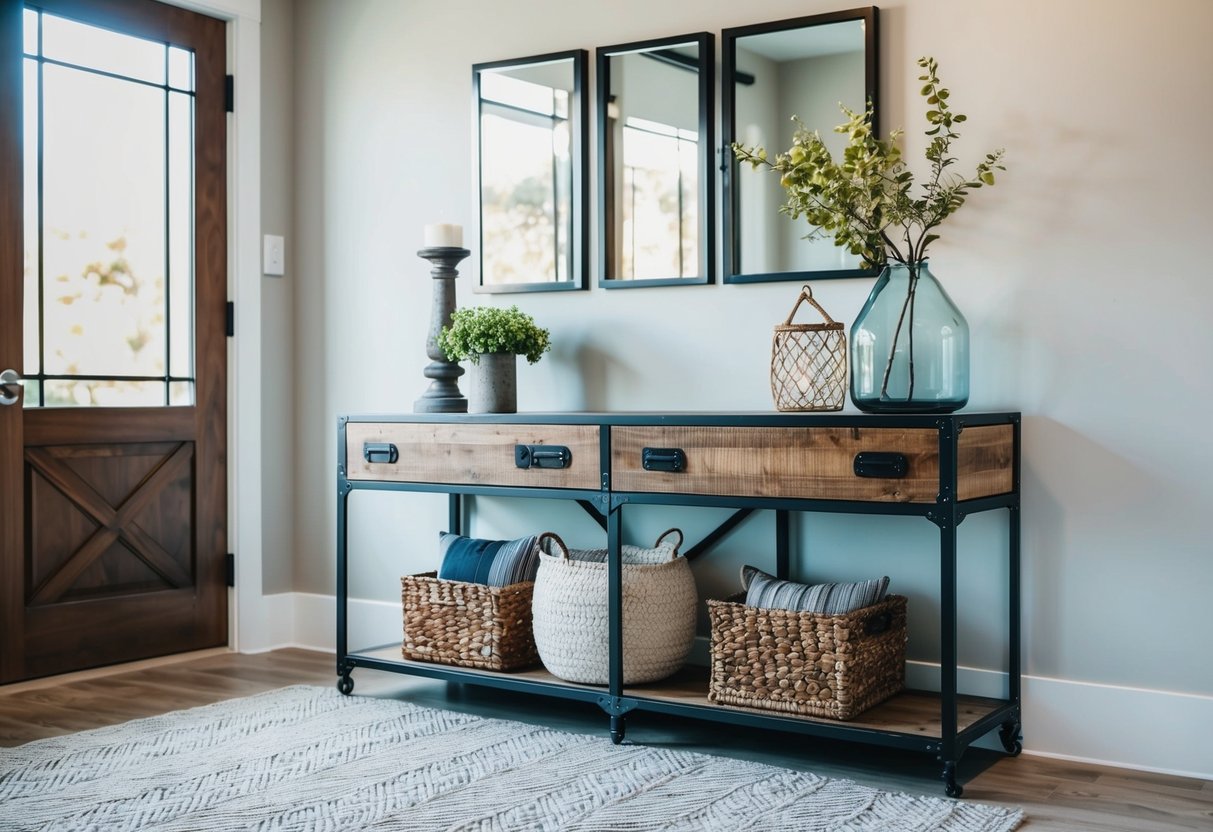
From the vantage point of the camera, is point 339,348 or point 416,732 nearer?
point 416,732

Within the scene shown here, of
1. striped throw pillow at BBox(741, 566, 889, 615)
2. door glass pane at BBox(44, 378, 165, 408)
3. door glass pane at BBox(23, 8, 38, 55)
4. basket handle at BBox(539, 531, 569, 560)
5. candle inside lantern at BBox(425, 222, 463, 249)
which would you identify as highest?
door glass pane at BBox(23, 8, 38, 55)

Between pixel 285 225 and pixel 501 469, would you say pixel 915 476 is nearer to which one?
pixel 501 469

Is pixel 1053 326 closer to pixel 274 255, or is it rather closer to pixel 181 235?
pixel 274 255

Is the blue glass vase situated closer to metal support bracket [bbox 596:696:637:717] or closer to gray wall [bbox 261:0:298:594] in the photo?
metal support bracket [bbox 596:696:637:717]

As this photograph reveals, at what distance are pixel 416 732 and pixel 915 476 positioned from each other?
1.36m

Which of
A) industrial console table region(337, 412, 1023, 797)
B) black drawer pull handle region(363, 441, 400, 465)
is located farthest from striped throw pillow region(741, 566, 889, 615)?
black drawer pull handle region(363, 441, 400, 465)

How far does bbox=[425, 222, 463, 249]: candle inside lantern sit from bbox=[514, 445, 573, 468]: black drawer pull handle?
2.36ft

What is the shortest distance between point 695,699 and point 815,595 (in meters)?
0.37

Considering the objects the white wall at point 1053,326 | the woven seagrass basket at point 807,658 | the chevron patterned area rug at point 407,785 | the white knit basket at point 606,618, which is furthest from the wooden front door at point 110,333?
the woven seagrass basket at point 807,658

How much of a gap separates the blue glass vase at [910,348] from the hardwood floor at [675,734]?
0.79 m

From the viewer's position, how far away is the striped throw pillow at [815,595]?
8.84 feet

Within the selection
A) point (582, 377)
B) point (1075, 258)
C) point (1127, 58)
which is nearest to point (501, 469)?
point (582, 377)

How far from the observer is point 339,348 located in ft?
13.0

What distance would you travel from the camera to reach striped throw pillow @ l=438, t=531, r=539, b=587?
126 inches
